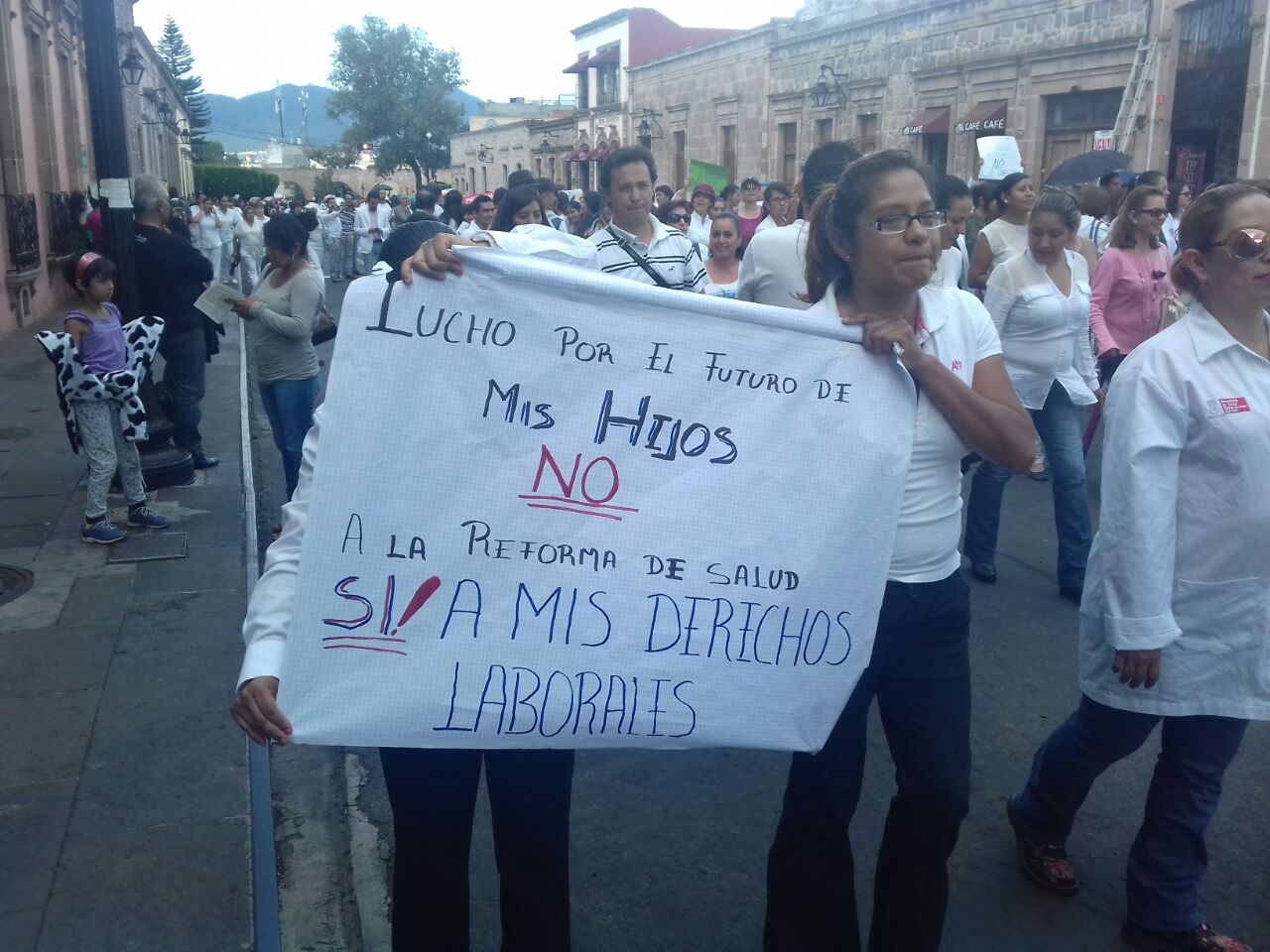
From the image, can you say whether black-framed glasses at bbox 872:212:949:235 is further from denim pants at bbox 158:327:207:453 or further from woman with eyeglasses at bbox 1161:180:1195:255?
woman with eyeglasses at bbox 1161:180:1195:255

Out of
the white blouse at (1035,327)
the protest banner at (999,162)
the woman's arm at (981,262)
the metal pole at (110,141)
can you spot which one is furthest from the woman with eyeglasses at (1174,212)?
the metal pole at (110,141)

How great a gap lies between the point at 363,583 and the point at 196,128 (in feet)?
275

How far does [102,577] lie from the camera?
6.02 m

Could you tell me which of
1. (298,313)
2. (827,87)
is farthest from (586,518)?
(827,87)

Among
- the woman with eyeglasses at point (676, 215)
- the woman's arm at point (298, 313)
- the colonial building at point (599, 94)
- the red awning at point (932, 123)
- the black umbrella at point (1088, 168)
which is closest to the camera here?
the woman's arm at point (298, 313)

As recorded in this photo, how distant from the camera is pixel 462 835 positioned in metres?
2.47

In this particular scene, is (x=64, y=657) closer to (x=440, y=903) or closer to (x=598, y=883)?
(x=598, y=883)

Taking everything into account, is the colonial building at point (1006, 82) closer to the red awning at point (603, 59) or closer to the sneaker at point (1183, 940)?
the sneaker at point (1183, 940)

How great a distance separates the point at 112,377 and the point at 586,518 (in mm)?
4909

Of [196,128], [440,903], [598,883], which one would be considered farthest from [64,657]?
[196,128]

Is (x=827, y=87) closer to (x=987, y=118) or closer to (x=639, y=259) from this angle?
(x=987, y=118)

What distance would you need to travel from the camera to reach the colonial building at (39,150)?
15398mm

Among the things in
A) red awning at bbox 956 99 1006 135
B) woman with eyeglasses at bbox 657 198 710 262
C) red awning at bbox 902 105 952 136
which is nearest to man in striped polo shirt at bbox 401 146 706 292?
woman with eyeglasses at bbox 657 198 710 262

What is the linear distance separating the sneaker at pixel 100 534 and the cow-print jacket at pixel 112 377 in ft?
1.46
